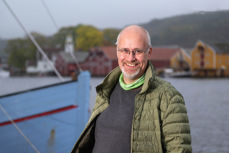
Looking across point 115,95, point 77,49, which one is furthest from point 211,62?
point 115,95

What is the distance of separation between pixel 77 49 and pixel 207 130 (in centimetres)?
5028

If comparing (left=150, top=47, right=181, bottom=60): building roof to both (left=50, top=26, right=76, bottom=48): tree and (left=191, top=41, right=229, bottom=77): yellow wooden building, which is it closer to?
(left=191, top=41, right=229, bottom=77): yellow wooden building

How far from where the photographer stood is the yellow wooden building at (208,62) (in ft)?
209

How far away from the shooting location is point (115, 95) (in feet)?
5.86

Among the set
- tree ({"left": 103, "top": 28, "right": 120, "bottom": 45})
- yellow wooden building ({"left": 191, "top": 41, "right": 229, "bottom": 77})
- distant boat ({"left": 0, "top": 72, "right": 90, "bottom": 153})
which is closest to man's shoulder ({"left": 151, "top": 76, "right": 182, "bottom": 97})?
tree ({"left": 103, "top": 28, "right": 120, "bottom": 45})

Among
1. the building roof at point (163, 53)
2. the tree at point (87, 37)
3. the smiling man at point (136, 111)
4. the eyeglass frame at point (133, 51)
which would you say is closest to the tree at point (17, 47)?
the smiling man at point (136, 111)

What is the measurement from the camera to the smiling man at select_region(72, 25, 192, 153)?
61.5 inches

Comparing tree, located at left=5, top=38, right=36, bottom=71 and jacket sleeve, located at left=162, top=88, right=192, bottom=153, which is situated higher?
tree, located at left=5, top=38, right=36, bottom=71

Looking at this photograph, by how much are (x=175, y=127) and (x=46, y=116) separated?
5.05 metres

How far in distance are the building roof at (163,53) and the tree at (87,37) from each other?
397 inches

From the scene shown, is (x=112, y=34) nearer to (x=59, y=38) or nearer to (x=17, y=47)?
(x=17, y=47)

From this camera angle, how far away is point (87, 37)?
6138 cm

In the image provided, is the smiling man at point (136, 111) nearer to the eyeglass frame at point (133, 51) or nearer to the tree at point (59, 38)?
the eyeglass frame at point (133, 51)

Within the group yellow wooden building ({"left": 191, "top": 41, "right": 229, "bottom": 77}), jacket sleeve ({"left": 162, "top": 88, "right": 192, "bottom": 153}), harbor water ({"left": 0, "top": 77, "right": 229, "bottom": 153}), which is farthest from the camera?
yellow wooden building ({"left": 191, "top": 41, "right": 229, "bottom": 77})
